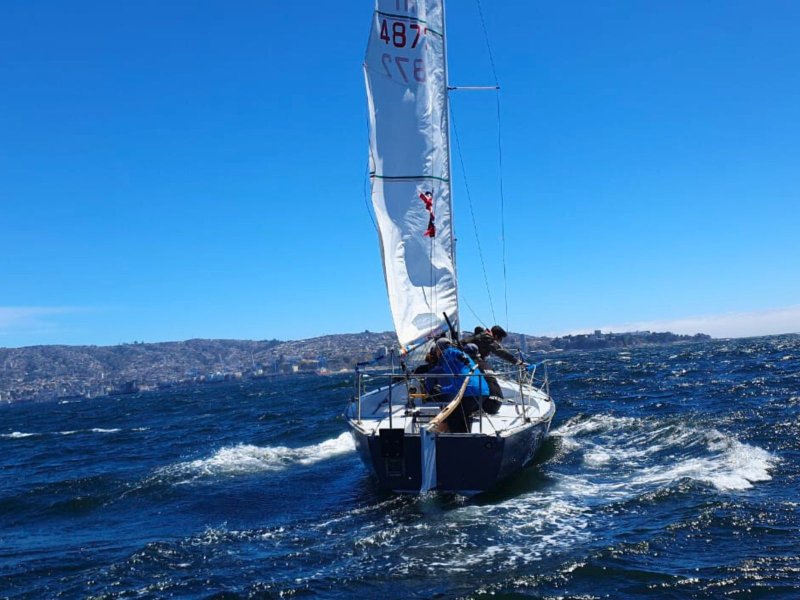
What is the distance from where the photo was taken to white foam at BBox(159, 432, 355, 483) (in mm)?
14611

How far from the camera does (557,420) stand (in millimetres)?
18438

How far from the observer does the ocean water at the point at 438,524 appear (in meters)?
6.81

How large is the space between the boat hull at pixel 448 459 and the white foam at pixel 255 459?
5191mm

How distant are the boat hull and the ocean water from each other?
0.26m

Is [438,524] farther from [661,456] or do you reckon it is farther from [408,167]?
[408,167]

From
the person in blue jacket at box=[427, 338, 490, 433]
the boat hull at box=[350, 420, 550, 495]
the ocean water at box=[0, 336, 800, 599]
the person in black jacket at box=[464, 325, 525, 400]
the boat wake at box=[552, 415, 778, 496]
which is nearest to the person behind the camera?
the ocean water at box=[0, 336, 800, 599]

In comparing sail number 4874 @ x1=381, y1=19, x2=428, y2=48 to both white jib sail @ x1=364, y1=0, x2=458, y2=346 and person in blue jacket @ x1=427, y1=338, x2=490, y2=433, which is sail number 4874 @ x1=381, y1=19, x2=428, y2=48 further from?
person in blue jacket @ x1=427, y1=338, x2=490, y2=433

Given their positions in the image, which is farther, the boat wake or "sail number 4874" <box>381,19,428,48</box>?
"sail number 4874" <box>381,19,428,48</box>

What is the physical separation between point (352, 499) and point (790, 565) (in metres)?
6.24

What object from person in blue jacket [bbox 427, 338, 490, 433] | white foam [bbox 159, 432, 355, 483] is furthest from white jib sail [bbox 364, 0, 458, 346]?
white foam [bbox 159, 432, 355, 483]

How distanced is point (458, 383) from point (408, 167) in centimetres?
469

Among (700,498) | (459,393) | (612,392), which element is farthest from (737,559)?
(612,392)

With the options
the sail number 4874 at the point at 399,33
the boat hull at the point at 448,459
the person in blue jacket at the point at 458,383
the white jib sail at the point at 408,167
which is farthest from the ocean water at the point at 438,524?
the sail number 4874 at the point at 399,33

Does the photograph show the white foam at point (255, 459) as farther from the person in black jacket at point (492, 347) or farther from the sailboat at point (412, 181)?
the person in black jacket at point (492, 347)
